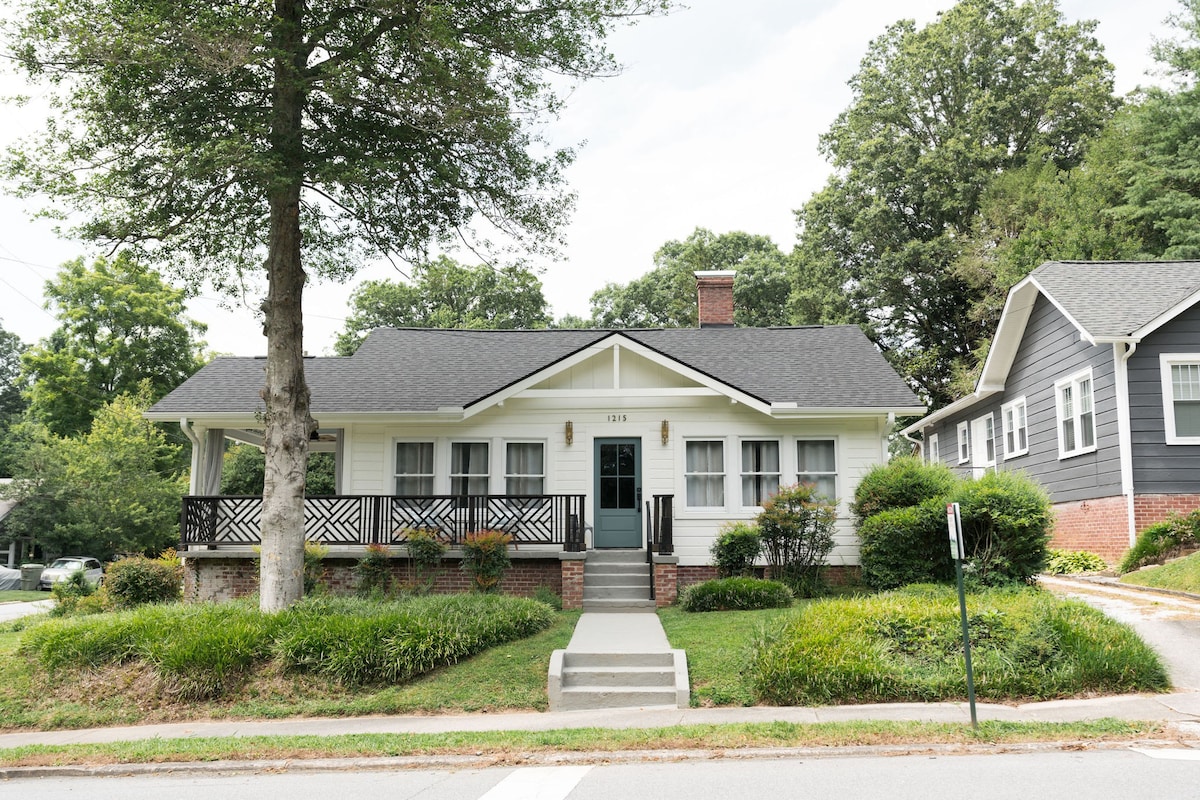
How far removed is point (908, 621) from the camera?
32.7 ft

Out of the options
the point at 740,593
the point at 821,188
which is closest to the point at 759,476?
the point at 740,593

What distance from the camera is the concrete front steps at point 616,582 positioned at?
15.1 m

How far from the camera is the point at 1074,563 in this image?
17766 mm

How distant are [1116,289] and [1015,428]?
16.1 feet

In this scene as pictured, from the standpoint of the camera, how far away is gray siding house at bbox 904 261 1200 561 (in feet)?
53.9

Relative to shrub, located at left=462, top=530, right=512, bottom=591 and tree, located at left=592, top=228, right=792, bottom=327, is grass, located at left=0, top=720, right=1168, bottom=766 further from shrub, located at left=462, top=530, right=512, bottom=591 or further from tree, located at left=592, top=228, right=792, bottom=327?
tree, located at left=592, top=228, right=792, bottom=327

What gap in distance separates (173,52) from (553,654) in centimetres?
869

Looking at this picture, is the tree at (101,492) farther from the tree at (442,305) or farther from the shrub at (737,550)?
the shrub at (737,550)

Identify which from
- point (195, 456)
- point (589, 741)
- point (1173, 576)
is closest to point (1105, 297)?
point (1173, 576)

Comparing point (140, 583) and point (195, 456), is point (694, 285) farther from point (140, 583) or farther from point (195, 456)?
point (140, 583)

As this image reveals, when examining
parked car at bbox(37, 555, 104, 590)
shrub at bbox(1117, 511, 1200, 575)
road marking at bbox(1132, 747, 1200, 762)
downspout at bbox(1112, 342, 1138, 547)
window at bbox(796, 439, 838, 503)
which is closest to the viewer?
road marking at bbox(1132, 747, 1200, 762)

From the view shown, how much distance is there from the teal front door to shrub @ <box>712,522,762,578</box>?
1.95 meters

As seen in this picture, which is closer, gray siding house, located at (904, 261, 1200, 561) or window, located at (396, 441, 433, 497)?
gray siding house, located at (904, 261, 1200, 561)

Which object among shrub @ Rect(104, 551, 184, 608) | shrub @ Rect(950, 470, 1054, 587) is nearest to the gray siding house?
shrub @ Rect(950, 470, 1054, 587)
